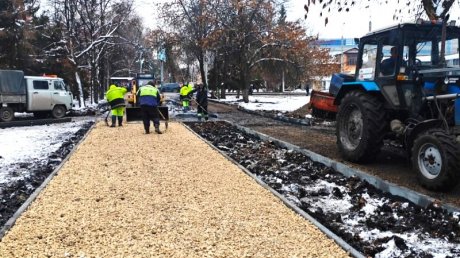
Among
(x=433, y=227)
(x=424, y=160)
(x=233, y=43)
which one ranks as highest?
(x=233, y=43)

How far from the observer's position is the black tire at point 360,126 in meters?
8.12

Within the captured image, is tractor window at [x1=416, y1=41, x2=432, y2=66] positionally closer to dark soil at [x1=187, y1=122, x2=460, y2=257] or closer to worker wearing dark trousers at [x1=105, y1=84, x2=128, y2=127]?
dark soil at [x1=187, y1=122, x2=460, y2=257]

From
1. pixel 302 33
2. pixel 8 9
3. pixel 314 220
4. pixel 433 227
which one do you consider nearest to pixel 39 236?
pixel 314 220

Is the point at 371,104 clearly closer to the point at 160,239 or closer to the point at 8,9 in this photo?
the point at 160,239

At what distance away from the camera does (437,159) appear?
20.9 ft

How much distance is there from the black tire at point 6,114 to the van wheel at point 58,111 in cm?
228

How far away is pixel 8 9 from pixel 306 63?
20.1 m

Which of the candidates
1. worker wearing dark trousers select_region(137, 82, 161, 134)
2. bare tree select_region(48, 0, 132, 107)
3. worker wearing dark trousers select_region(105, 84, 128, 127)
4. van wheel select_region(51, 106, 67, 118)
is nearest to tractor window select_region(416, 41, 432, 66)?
worker wearing dark trousers select_region(137, 82, 161, 134)

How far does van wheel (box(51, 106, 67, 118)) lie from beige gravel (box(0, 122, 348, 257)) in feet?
47.2

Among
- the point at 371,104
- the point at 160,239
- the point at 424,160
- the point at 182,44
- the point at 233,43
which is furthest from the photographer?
the point at 182,44

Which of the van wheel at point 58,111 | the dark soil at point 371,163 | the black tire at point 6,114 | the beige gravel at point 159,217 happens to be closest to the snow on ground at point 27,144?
the beige gravel at point 159,217

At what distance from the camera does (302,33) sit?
32.6 metres

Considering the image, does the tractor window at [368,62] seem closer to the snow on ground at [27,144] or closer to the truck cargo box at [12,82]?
the snow on ground at [27,144]

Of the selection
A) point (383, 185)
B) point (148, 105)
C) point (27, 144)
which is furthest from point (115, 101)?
point (383, 185)
